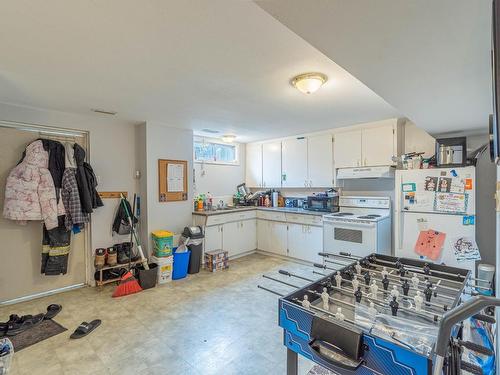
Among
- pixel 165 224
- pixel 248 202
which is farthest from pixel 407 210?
pixel 165 224

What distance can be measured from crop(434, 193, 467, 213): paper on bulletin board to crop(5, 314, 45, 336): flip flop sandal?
4.56 meters

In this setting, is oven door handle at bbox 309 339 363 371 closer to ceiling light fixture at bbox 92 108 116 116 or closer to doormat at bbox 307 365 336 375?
doormat at bbox 307 365 336 375

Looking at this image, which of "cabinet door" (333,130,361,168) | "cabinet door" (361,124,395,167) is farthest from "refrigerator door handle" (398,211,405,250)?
"cabinet door" (333,130,361,168)

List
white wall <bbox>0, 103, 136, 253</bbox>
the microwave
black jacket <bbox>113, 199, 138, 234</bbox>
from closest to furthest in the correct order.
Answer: white wall <bbox>0, 103, 136, 253</bbox>, black jacket <bbox>113, 199, 138, 234</bbox>, the microwave

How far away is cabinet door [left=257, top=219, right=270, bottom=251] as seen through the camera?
510 centimetres

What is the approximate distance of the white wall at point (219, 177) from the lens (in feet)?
16.7

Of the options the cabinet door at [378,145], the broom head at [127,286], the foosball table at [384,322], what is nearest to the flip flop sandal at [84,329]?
the broom head at [127,286]

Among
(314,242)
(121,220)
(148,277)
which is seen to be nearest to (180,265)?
(148,277)

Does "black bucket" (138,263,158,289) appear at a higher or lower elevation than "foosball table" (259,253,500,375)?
lower

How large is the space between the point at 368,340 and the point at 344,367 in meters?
0.14

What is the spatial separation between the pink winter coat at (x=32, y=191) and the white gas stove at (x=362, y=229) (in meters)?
3.77

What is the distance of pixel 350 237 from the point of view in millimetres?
3672

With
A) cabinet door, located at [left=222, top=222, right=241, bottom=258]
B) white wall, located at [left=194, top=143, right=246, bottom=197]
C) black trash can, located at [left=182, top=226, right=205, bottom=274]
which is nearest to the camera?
black trash can, located at [left=182, top=226, right=205, bottom=274]

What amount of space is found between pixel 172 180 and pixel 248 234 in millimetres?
1861
